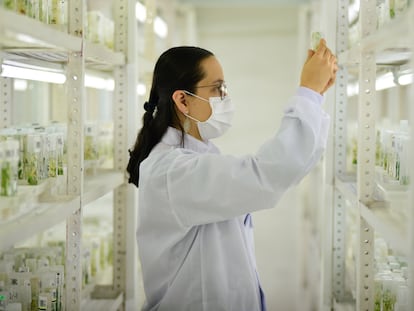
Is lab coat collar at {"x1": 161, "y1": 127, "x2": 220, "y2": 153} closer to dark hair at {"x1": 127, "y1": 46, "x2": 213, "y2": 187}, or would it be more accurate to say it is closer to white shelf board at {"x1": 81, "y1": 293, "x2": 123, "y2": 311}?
dark hair at {"x1": 127, "y1": 46, "x2": 213, "y2": 187}

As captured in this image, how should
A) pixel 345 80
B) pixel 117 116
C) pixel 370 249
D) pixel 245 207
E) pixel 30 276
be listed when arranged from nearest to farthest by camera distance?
pixel 245 207
pixel 370 249
pixel 30 276
pixel 345 80
pixel 117 116

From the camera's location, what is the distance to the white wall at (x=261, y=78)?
5.98m

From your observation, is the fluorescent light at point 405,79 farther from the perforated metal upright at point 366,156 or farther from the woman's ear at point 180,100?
the woman's ear at point 180,100

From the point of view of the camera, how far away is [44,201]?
2018 millimetres

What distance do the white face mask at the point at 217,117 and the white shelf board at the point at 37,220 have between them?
52 centimetres

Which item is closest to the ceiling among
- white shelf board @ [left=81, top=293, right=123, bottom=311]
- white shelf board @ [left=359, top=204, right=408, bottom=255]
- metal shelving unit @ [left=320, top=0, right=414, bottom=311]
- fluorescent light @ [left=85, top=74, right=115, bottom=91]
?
fluorescent light @ [left=85, top=74, right=115, bottom=91]

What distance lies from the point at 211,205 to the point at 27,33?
0.79 metres

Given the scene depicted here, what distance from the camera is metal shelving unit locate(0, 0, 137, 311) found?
1652mm

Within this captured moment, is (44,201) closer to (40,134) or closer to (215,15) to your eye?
(40,134)

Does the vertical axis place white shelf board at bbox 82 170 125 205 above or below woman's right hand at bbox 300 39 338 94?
below

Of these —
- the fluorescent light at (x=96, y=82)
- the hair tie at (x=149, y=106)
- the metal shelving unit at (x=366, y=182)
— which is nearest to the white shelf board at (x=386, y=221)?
the metal shelving unit at (x=366, y=182)

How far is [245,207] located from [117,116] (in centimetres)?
119

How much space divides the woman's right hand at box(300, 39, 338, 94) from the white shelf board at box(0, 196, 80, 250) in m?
0.87

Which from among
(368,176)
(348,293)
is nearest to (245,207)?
(368,176)
